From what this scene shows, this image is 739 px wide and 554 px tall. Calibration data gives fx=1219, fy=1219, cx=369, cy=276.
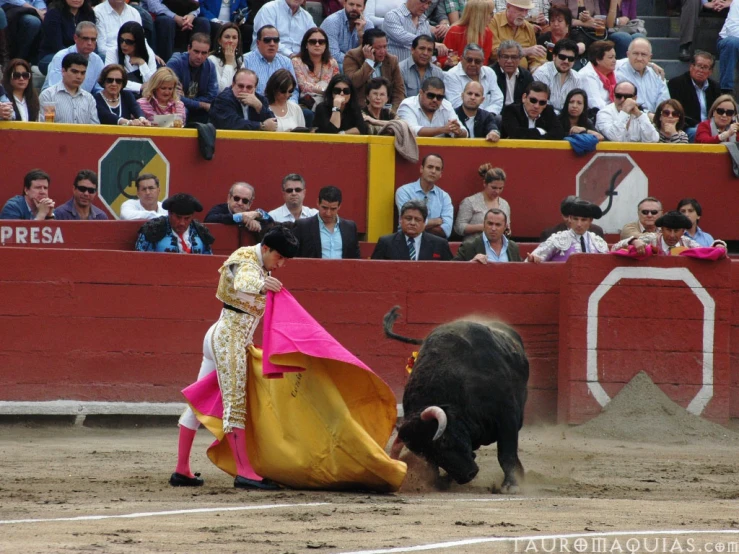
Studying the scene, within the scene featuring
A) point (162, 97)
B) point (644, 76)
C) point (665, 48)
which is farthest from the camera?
point (665, 48)

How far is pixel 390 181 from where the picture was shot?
30.4ft

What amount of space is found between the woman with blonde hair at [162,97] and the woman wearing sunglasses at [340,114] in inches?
41.0

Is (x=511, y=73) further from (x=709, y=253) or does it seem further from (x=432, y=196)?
(x=709, y=253)

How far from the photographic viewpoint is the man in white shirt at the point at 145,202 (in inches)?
326

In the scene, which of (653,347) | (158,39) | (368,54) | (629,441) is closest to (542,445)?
(629,441)

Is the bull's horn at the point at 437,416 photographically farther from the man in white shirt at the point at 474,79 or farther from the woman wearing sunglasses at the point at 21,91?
the man in white shirt at the point at 474,79

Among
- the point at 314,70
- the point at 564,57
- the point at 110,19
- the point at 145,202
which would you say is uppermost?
the point at 110,19

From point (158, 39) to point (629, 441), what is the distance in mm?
5003

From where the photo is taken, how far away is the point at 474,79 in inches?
383

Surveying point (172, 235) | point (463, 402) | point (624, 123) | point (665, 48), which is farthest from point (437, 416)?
point (665, 48)

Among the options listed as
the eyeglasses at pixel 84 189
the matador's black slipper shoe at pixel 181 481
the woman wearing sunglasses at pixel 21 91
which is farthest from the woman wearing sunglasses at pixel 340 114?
the matador's black slipper shoe at pixel 181 481

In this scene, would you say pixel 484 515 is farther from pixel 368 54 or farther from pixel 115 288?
pixel 368 54

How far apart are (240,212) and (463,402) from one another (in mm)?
3203

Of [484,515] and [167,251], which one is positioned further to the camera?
[167,251]
